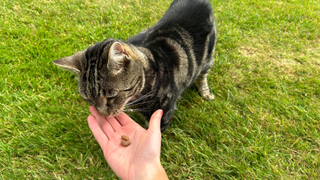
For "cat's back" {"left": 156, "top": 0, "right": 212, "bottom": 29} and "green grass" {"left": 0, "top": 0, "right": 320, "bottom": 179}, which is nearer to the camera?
"green grass" {"left": 0, "top": 0, "right": 320, "bottom": 179}

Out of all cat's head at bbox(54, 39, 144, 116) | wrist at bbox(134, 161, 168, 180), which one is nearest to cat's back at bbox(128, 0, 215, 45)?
cat's head at bbox(54, 39, 144, 116)

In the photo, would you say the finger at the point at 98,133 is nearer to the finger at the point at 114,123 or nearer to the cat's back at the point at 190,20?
the finger at the point at 114,123

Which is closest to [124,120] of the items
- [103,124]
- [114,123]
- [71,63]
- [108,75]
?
[114,123]

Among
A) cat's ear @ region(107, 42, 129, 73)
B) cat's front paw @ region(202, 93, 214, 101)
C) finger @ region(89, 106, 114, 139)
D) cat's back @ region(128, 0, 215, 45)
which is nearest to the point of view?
cat's ear @ region(107, 42, 129, 73)

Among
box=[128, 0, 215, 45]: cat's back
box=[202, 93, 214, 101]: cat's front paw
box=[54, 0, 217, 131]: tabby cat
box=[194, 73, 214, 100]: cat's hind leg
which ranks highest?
box=[128, 0, 215, 45]: cat's back

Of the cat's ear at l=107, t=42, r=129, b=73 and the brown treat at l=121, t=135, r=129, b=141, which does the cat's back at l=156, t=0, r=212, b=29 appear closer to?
the cat's ear at l=107, t=42, r=129, b=73

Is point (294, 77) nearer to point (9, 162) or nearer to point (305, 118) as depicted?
point (305, 118)
